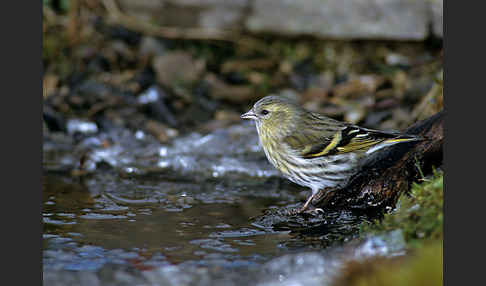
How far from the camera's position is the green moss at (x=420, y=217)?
10.6 feet

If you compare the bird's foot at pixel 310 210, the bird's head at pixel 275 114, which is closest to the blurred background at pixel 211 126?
the bird's foot at pixel 310 210

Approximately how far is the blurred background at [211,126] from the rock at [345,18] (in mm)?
15

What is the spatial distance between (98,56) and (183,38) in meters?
1.32

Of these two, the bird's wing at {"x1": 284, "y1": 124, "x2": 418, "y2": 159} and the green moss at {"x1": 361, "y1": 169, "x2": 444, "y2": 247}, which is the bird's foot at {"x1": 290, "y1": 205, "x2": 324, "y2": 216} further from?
the green moss at {"x1": 361, "y1": 169, "x2": 444, "y2": 247}

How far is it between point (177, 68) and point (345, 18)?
2562 millimetres

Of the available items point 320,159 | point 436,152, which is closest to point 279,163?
point 320,159

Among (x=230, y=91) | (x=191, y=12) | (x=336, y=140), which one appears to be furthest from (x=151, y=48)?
(x=336, y=140)

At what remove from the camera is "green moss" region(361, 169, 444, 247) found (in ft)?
10.6

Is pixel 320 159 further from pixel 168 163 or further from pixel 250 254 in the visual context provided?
pixel 168 163

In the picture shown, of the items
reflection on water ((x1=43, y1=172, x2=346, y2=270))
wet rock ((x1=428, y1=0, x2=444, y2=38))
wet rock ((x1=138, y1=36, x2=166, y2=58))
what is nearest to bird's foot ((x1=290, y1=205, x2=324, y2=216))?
reflection on water ((x1=43, y1=172, x2=346, y2=270))

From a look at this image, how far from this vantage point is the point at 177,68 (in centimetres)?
844

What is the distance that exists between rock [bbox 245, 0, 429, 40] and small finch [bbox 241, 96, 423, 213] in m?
3.08

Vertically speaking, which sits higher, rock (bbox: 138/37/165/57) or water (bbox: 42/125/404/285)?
rock (bbox: 138/37/165/57)

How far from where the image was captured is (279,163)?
525cm
